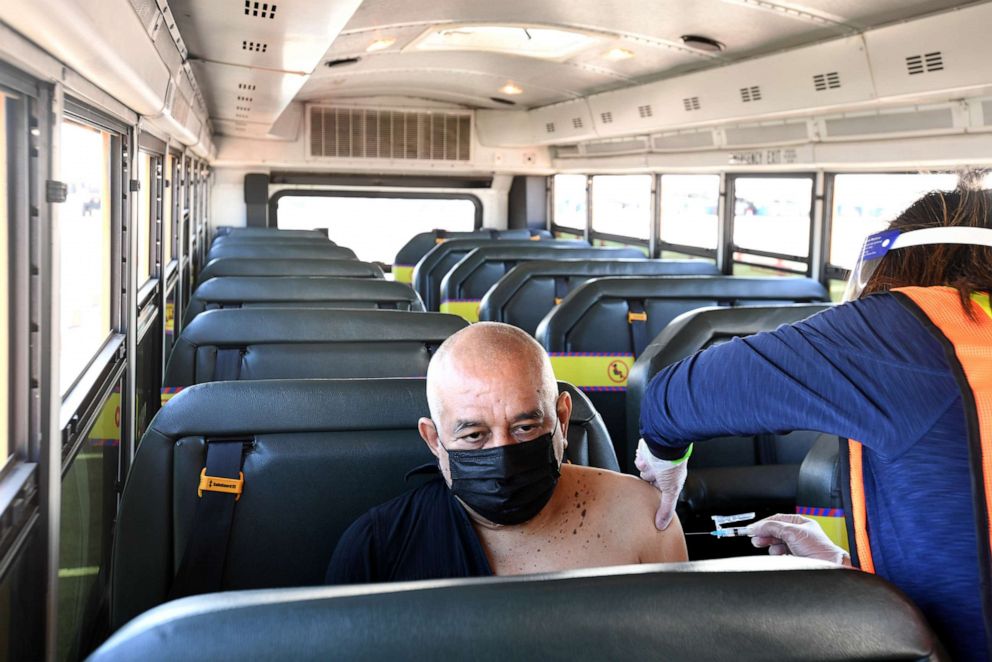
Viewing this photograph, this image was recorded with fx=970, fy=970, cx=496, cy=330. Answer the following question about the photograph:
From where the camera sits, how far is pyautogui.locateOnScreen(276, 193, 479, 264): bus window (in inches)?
546

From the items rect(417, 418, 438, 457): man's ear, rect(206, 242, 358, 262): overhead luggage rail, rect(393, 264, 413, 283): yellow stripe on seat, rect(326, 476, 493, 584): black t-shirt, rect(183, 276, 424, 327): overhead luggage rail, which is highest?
rect(206, 242, 358, 262): overhead luggage rail

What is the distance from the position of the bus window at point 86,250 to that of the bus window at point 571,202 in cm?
840

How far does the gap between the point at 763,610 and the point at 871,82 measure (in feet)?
15.3

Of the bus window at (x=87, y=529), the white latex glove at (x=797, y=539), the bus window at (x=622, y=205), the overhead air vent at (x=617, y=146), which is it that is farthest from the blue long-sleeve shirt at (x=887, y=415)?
the bus window at (x=622, y=205)

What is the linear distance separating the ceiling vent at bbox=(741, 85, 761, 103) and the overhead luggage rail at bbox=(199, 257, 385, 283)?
106 inches

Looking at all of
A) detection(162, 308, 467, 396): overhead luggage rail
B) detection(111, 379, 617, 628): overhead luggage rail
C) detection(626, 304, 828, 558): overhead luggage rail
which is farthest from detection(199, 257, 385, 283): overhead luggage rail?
detection(111, 379, 617, 628): overhead luggage rail

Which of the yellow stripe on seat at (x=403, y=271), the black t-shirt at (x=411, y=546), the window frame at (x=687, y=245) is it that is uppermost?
the window frame at (x=687, y=245)

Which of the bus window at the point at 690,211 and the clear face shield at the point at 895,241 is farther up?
the bus window at the point at 690,211

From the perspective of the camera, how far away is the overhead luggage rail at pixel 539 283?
6.18 meters

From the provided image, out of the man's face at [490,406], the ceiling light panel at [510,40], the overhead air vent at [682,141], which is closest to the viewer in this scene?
the man's face at [490,406]

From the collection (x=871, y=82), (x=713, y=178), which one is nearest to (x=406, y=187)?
(x=713, y=178)

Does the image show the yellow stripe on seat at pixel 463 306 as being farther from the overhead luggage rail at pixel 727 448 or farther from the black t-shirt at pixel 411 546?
the black t-shirt at pixel 411 546

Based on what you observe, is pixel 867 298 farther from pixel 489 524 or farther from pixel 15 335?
pixel 15 335

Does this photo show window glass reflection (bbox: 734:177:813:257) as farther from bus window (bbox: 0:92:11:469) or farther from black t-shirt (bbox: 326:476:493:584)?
bus window (bbox: 0:92:11:469)
